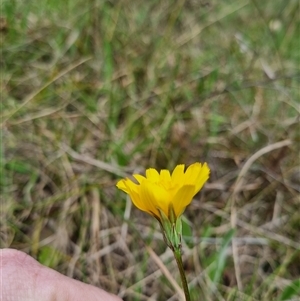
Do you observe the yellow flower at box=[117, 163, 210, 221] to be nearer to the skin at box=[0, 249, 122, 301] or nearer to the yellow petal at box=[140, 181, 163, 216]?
the yellow petal at box=[140, 181, 163, 216]

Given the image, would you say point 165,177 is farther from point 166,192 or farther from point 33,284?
point 33,284

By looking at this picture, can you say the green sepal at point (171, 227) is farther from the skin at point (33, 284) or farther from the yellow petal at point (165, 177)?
the skin at point (33, 284)

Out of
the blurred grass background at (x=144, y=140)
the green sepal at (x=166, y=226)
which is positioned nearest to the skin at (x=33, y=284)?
the green sepal at (x=166, y=226)

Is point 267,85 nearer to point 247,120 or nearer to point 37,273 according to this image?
point 247,120

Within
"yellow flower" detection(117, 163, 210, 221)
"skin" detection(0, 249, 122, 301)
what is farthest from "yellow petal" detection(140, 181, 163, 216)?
"skin" detection(0, 249, 122, 301)

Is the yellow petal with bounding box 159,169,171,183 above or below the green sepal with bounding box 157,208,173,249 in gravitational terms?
above

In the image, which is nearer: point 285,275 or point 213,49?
point 285,275

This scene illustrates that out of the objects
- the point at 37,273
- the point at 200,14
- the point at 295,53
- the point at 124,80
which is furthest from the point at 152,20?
the point at 37,273
